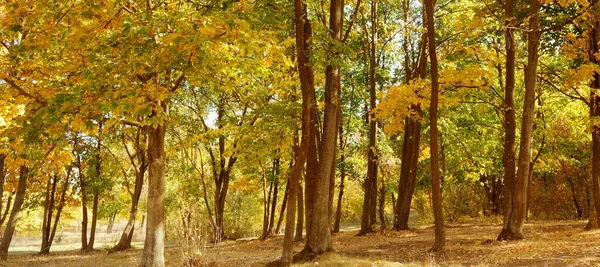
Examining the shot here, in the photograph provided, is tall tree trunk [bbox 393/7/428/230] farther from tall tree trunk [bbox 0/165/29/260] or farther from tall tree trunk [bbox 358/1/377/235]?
tall tree trunk [bbox 0/165/29/260]

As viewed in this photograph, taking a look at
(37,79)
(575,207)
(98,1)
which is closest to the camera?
(98,1)

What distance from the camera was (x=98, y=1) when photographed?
30.0 ft

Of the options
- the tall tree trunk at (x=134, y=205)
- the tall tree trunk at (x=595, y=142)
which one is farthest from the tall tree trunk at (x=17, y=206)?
the tall tree trunk at (x=595, y=142)

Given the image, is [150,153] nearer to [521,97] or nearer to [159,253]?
[159,253]

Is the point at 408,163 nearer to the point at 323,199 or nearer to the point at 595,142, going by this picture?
the point at 595,142

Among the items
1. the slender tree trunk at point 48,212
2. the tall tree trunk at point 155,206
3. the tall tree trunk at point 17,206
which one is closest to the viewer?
the tall tree trunk at point 155,206

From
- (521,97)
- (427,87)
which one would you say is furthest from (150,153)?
(521,97)

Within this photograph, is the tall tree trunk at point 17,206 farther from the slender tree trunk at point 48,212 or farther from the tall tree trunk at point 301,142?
the tall tree trunk at point 301,142

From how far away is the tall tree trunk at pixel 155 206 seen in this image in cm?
1094

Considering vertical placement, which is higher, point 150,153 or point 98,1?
point 98,1

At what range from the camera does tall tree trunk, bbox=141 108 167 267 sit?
10938mm

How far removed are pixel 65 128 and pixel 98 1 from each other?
8.78 ft

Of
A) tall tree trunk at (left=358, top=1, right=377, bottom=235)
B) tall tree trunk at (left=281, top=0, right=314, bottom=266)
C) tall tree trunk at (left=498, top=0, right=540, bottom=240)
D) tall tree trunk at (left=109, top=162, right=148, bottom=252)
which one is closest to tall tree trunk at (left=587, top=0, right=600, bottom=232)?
tall tree trunk at (left=498, top=0, right=540, bottom=240)

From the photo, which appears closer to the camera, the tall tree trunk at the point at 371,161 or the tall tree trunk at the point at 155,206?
the tall tree trunk at the point at 155,206
